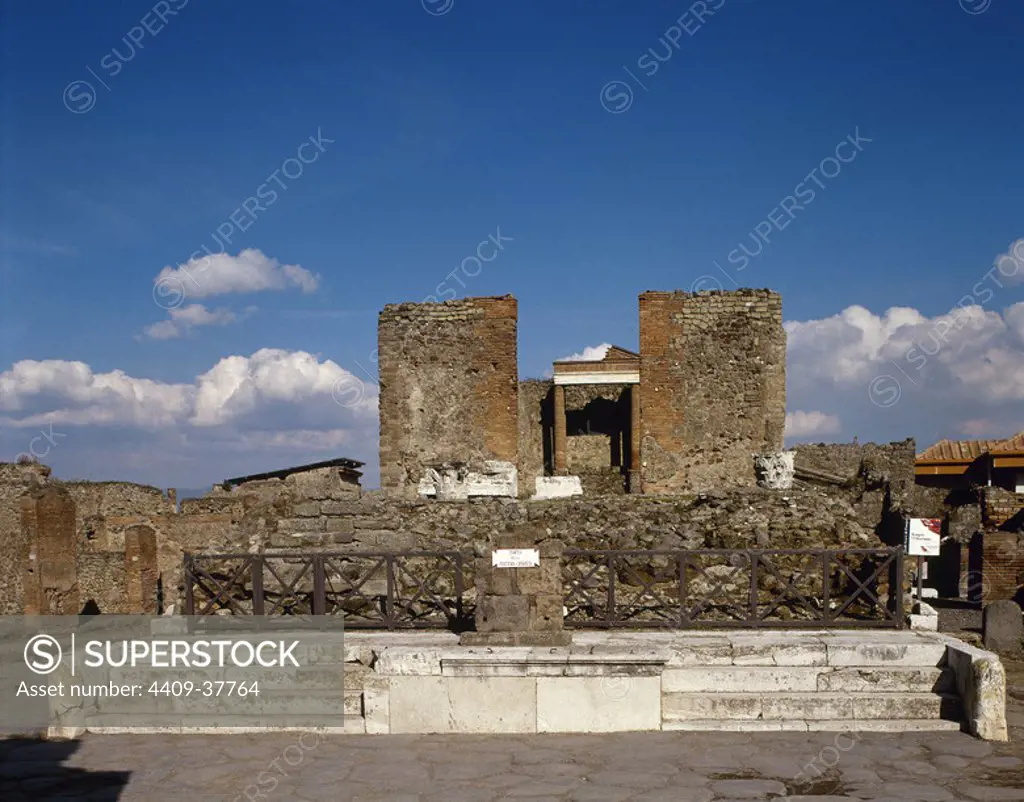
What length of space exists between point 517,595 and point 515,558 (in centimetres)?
33

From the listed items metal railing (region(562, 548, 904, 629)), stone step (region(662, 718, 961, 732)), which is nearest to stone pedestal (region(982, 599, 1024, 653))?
metal railing (region(562, 548, 904, 629))

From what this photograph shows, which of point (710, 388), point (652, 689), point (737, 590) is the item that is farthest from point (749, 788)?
point (710, 388)

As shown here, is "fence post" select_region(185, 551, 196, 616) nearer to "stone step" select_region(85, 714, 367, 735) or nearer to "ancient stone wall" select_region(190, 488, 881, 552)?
"stone step" select_region(85, 714, 367, 735)

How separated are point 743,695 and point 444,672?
7.87 feet

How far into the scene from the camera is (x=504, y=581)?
23.6 ft

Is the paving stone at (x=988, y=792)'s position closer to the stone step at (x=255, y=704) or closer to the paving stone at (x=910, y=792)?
the paving stone at (x=910, y=792)

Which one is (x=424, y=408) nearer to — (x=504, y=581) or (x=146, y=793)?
(x=504, y=581)

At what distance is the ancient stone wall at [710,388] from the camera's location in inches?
663

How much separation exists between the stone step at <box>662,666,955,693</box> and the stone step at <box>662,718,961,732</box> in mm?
252

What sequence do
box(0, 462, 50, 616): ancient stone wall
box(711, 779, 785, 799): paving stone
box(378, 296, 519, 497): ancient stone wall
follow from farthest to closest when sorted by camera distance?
1. box(0, 462, 50, 616): ancient stone wall
2. box(378, 296, 519, 497): ancient stone wall
3. box(711, 779, 785, 799): paving stone

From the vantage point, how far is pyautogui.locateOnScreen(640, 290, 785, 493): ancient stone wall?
1684 cm

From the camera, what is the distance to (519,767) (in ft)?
19.5

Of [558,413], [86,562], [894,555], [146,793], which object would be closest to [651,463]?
[558,413]

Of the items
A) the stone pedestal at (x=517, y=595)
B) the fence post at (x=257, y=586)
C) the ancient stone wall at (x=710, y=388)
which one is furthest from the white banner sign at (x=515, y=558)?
the ancient stone wall at (x=710, y=388)
